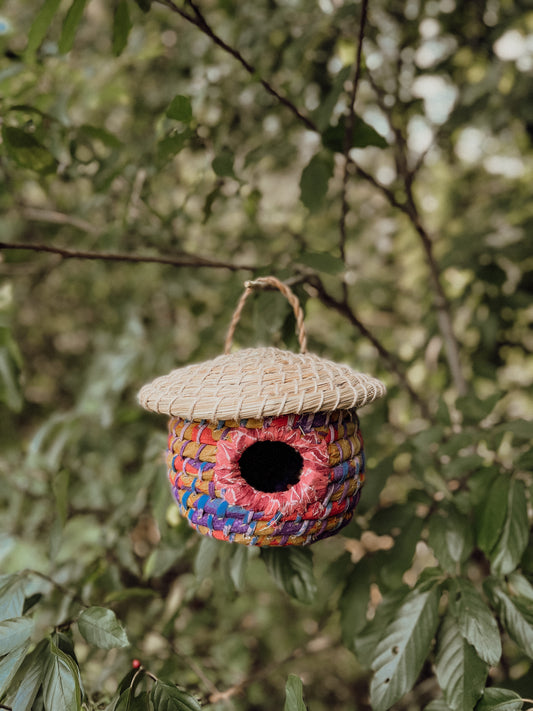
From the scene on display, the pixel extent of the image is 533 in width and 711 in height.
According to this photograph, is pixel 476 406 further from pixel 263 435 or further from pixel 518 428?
pixel 263 435

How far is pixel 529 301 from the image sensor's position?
1.39 m

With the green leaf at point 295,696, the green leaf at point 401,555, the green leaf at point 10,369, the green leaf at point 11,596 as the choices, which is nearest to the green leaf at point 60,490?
the green leaf at point 11,596

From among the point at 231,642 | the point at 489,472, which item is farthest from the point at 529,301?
the point at 231,642

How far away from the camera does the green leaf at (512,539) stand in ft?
2.60

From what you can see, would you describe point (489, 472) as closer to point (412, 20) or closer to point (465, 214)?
point (412, 20)

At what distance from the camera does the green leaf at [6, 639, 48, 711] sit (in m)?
0.65

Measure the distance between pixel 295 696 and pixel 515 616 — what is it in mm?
367

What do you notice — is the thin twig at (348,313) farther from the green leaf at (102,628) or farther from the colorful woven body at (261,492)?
the green leaf at (102,628)

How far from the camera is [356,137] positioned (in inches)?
36.7

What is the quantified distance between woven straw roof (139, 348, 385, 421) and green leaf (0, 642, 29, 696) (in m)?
0.35

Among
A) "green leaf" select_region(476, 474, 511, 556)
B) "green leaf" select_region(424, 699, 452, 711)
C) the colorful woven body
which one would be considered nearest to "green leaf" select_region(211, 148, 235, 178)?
the colorful woven body

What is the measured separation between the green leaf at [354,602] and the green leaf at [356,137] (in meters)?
0.80

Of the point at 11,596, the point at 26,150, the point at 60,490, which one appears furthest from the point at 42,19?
the point at 11,596

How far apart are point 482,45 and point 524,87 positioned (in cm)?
22
